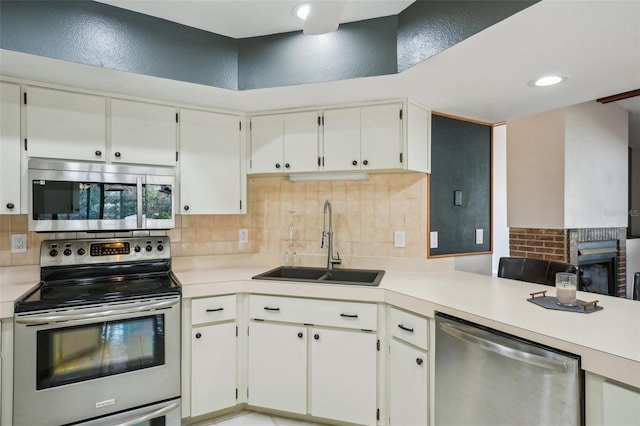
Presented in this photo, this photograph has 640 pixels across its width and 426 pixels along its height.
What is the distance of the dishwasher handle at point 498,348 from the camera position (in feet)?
4.09

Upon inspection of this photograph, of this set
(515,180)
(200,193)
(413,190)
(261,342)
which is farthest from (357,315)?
(515,180)

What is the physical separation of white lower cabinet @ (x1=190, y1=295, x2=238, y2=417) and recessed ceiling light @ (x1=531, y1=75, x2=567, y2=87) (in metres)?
2.22

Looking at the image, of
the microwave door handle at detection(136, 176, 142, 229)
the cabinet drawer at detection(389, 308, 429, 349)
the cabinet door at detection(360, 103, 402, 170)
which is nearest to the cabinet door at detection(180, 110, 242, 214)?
the microwave door handle at detection(136, 176, 142, 229)

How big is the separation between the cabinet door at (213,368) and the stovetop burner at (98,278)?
380 millimetres

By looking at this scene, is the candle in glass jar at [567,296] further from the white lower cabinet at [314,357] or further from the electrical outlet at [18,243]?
the electrical outlet at [18,243]

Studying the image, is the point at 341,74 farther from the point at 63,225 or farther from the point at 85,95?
the point at 63,225

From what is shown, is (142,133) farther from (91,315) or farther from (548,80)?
(548,80)

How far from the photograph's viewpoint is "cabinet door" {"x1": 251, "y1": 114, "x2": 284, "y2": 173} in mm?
2527

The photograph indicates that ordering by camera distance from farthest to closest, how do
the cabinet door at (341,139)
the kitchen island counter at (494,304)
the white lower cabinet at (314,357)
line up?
1. the cabinet door at (341,139)
2. the white lower cabinet at (314,357)
3. the kitchen island counter at (494,304)

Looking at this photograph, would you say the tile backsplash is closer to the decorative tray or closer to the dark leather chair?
the dark leather chair

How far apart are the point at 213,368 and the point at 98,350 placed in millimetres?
657

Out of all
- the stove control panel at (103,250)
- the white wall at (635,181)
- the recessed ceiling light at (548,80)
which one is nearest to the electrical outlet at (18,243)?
the stove control panel at (103,250)

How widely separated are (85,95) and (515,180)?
4.04 metres

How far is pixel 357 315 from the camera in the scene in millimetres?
2043
